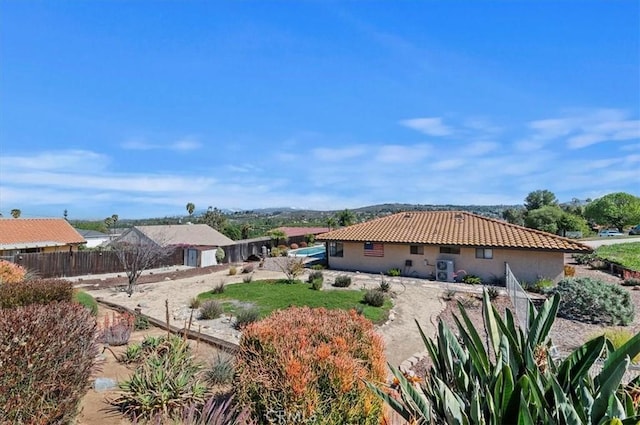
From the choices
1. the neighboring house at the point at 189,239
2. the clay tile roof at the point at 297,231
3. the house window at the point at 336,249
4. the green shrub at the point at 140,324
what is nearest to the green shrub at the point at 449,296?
the house window at the point at 336,249

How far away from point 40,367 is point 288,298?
35.5ft

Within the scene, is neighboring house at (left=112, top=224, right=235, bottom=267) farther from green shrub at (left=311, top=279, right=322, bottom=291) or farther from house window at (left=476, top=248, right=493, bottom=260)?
house window at (left=476, top=248, right=493, bottom=260)

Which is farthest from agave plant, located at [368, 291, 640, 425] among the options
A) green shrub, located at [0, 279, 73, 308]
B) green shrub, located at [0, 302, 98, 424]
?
green shrub, located at [0, 279, 73, 308]

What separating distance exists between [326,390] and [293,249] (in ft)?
110

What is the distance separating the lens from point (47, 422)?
3.24 meters

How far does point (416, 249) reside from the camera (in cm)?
2153

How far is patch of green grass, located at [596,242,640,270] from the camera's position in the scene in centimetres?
2335

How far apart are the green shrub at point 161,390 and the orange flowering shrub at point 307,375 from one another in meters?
0.99

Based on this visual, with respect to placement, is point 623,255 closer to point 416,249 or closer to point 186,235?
point 416,249

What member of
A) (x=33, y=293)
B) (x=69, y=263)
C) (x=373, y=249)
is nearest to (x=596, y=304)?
(x=373, y=249)

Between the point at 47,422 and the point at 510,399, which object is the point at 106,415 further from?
the point at 510,399

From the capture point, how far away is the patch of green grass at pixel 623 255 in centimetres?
2335

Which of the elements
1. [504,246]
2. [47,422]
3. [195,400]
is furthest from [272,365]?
[504,246]

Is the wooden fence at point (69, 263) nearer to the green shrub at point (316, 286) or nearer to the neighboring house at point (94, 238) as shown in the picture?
the green shrub at point (316, 286)
